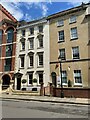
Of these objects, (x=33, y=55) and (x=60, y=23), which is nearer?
(x=60, y=23)

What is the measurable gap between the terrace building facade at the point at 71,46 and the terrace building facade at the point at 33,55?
1111 mm

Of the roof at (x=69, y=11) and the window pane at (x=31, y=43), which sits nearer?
the roof at (x=69, y=11)

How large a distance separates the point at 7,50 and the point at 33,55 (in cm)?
646

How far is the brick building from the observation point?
35444 mm

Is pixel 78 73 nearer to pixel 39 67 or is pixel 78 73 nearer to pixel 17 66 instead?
pixel 39 67

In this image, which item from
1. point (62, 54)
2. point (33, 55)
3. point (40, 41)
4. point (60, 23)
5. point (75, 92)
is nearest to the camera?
point (75, 92)

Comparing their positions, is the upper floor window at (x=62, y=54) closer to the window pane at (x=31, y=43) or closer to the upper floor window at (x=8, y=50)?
the window pane at (x=31, y=43)

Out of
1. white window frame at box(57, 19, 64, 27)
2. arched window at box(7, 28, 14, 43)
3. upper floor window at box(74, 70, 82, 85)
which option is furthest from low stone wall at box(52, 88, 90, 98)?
arched window at box(7, 28, 14, 43)

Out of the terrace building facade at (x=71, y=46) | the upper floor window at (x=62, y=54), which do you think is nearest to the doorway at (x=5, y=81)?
the terrace building facade at (x=71, y=46)

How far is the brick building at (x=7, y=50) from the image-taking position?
3544 centimetres

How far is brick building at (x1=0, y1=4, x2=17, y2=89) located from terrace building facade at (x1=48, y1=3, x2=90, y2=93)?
8.33 m

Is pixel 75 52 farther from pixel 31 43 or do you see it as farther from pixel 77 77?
pixel 31 43

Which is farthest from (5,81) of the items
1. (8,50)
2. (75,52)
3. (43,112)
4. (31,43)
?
(43,112)

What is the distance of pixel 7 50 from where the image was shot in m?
36.8
